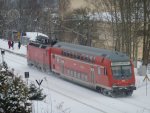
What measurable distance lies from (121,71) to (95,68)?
1913mm

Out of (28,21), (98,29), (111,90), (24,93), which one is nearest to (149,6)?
(111,90)

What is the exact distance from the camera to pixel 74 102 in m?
26.1

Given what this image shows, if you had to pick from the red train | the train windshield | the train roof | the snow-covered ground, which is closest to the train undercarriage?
the red train

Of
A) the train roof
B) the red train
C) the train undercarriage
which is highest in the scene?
the train roof

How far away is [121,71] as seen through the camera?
28.2 metres

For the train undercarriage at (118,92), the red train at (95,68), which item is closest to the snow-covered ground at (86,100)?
the train undercarriage at (118,92)

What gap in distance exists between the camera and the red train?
90.9ft

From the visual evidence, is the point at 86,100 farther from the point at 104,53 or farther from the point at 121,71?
the point at 104,53

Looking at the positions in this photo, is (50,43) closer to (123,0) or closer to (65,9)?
(123,0)

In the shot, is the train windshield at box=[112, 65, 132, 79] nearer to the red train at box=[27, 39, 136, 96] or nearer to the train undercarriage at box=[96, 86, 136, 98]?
the red train at box=[27, 39, 136, 96]

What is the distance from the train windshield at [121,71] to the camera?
91.4 ft

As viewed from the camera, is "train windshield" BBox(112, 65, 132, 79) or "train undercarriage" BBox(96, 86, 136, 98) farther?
"train windshield" BBox(112, 65, 132, 79)

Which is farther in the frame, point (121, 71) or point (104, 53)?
point (104, 53)

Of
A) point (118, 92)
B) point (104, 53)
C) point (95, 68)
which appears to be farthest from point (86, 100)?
point (104, 53)
